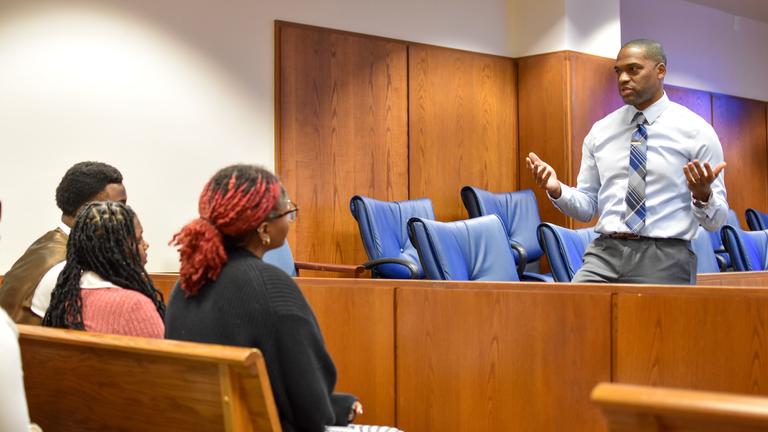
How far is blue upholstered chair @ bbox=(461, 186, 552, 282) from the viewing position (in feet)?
20.1

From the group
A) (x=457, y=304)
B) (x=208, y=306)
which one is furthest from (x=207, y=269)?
(x=457, y=304)

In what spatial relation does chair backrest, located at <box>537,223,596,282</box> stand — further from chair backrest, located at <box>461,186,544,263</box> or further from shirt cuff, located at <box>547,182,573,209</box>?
chair backrest, located at <box>461,186,544,263</box>

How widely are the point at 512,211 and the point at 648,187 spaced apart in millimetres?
3194

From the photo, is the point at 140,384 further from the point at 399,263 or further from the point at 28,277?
the point at 399,263

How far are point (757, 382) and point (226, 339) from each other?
1.41 meters

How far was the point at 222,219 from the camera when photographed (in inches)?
75.6

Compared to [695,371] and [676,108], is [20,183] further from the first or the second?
[695,371]

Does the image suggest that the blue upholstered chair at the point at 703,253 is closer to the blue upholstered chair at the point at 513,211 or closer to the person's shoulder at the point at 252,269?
the blue upholstered chair at the point at 513,211

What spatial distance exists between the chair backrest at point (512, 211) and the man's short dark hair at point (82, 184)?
3088mm

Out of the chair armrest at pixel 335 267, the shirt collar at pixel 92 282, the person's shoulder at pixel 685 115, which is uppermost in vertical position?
the person's shoulder at pixel 685 115

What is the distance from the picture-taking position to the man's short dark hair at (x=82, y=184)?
131 inches

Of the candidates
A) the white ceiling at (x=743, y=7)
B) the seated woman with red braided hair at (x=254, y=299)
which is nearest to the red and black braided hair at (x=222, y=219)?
the seated woman with red braided hair at (x=254, y=299)

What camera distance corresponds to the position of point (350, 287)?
3180 millimetres

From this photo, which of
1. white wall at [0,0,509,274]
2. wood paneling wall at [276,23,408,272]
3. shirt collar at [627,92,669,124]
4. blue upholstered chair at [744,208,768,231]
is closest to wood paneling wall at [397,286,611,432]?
shirt collar at [627,92,669,124]
